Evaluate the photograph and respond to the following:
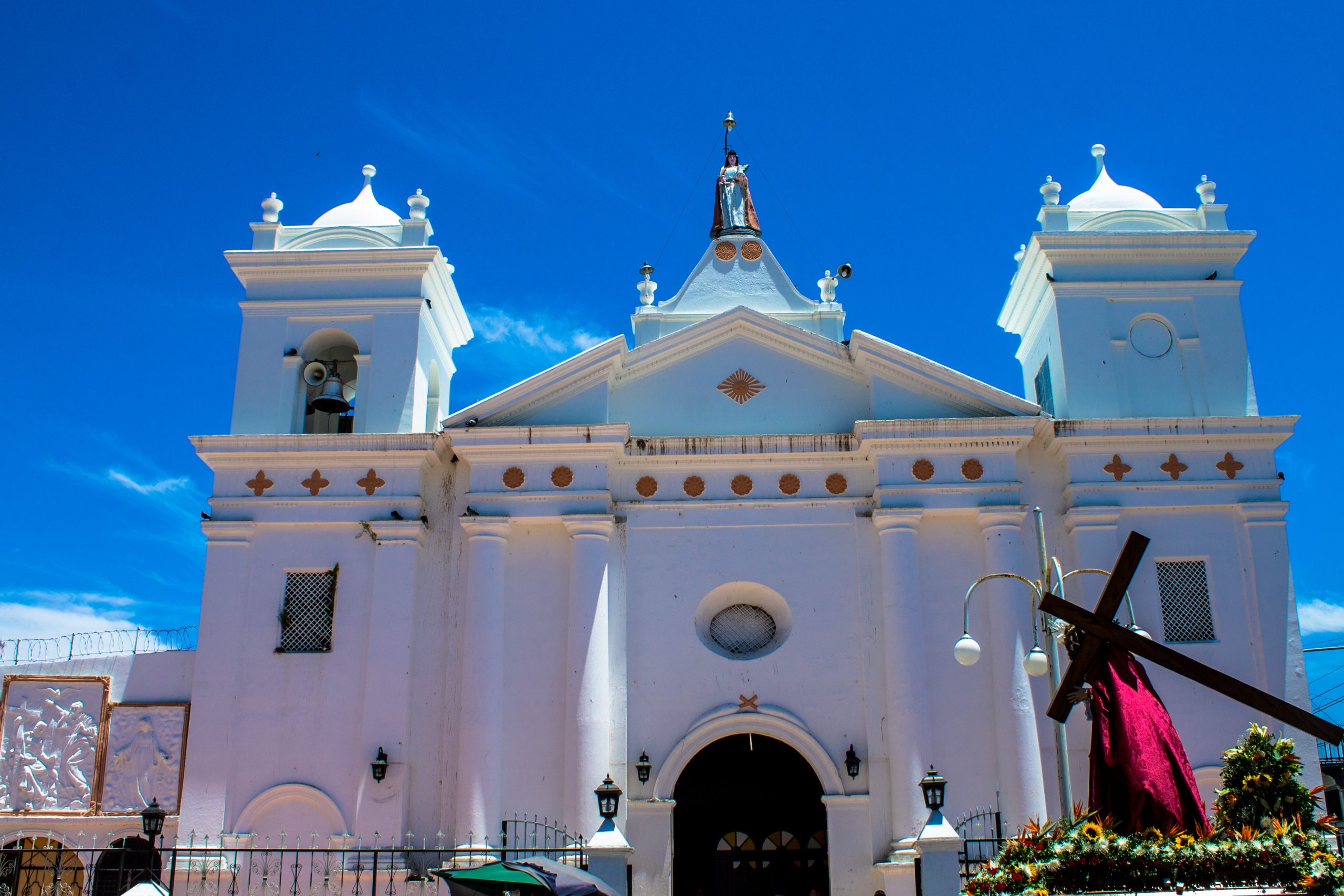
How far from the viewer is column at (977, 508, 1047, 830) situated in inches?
741

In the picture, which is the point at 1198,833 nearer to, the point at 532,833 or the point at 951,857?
the point at 951,857

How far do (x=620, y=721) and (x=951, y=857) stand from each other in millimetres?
6460

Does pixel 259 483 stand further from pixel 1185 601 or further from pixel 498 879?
pixel 1185 601

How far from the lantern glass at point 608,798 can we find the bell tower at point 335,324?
7.88 meters

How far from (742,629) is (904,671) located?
9.05 ft

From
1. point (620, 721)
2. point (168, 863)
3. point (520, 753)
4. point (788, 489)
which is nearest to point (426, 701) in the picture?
point (520, 753)

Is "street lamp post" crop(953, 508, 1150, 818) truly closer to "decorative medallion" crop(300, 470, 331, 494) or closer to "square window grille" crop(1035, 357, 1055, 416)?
"square window grille" crop(1035, 357, 1055, 416)

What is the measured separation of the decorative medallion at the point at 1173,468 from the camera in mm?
20594

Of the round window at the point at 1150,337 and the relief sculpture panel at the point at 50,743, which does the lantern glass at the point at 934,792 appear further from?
the relief sculpture panel at the point at 50,743

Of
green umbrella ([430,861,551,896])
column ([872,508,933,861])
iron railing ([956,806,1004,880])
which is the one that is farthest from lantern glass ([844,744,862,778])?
green umbrella ([430,861,551,896])

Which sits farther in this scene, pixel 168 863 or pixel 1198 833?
pixel 168 863

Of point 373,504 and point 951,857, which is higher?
point 373,504

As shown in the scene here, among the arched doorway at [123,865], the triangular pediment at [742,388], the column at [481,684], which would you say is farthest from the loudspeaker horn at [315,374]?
the arched doorway at [123,865]

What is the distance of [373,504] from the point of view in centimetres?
2077
